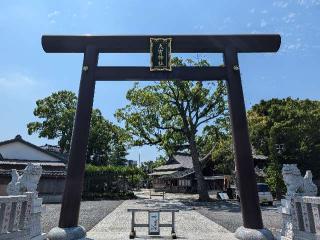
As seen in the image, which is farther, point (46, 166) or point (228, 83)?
point (46, 166)

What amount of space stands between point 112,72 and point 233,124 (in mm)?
4113

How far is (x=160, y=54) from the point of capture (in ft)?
32.8

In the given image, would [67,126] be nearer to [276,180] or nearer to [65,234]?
[276,180]

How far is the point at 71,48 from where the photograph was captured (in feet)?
33.3

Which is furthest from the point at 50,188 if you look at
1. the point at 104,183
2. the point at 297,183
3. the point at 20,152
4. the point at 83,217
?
the point at 297,183

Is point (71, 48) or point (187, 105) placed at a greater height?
point (187, 105)

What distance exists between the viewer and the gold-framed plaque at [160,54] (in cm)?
995

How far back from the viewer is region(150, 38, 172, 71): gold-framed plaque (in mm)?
9945

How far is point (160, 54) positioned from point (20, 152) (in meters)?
27.2

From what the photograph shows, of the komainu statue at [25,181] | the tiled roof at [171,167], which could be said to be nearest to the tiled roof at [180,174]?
the tiled roof at [171,167]

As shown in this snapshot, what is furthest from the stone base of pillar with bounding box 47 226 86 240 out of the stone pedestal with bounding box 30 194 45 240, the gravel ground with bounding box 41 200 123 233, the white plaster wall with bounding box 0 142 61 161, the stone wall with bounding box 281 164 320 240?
the white plaster wall with bounding box 0 142 61 161

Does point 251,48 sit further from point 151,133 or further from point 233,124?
point 151,133

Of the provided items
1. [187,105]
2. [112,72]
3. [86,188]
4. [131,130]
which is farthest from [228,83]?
[86,188]

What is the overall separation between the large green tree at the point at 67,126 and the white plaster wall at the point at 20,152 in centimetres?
1625
